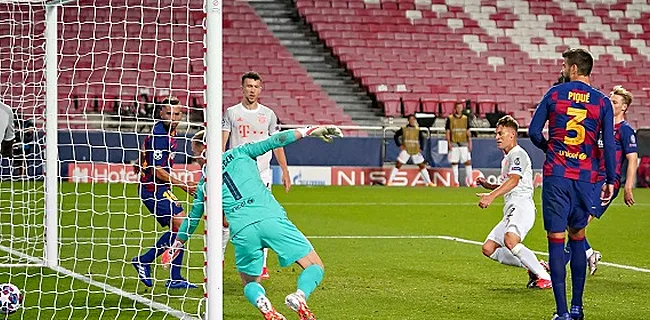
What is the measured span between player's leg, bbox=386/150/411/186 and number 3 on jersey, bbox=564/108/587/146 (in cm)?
1762

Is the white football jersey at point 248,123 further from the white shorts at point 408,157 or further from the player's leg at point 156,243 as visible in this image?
the white shorts at point 408,157

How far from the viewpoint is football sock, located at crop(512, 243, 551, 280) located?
928 cm

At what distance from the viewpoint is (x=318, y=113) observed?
28.2m

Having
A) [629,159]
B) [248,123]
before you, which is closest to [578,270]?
[629,159]

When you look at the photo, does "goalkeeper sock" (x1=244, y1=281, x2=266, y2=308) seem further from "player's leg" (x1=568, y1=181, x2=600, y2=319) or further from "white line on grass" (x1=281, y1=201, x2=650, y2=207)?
"white line on grass" (x1=281, y1=201, x2=650, y2=207)

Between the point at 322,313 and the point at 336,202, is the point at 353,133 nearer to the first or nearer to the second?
the point at 336,202

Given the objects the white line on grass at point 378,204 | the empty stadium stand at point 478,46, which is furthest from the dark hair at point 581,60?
the empty stadium stand at point 478,46

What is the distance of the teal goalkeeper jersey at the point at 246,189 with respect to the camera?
6.84 m

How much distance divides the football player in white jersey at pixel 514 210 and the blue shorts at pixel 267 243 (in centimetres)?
233

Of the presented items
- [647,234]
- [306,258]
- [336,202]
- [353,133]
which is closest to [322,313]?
[306,258]

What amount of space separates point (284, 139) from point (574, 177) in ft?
6.51

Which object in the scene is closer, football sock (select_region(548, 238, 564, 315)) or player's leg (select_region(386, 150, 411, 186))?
football sock (select_region(548, 238, 564, 315))

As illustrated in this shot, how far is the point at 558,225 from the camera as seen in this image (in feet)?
24.5

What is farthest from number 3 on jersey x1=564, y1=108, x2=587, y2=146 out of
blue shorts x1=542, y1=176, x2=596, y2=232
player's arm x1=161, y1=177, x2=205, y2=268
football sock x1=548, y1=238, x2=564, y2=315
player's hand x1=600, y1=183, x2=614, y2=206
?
player's arm x1=161, y1=177, x2=205, y2=268
